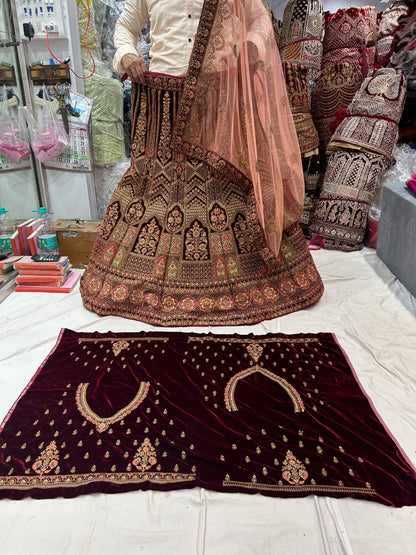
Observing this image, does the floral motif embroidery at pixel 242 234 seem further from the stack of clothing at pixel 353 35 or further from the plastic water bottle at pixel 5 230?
the stack of clothing at pixel 353 35

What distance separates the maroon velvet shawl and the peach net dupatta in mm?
619

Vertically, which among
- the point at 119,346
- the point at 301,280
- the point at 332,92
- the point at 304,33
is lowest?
the point at 119,346

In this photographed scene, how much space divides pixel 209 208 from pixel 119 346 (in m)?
0.77

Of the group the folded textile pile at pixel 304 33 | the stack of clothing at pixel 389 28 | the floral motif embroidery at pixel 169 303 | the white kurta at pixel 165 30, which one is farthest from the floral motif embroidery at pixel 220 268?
the stack of clothing at pixel 389 28

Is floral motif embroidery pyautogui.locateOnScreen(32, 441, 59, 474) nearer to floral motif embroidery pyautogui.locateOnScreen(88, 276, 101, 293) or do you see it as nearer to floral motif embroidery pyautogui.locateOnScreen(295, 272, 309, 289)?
floral motif embroidery pyautogui.locateOnScreen(88, 276, 101, 293)

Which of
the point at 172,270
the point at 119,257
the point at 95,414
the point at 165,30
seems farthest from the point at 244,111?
the point at 95,414

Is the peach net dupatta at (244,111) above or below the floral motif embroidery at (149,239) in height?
above

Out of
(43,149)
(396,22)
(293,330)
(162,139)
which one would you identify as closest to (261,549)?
(293,330)

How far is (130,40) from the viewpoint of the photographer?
76.5 inches

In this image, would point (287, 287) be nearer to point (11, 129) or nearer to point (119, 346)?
point (119, 346)

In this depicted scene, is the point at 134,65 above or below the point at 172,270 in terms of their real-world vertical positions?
above

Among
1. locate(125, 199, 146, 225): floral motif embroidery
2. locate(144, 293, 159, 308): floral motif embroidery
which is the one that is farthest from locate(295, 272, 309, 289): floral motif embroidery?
locate(125, 199, 146, 225): floral motif embroidery

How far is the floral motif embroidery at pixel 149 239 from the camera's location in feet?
6.57

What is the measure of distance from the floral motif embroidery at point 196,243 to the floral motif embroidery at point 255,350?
49 cm
